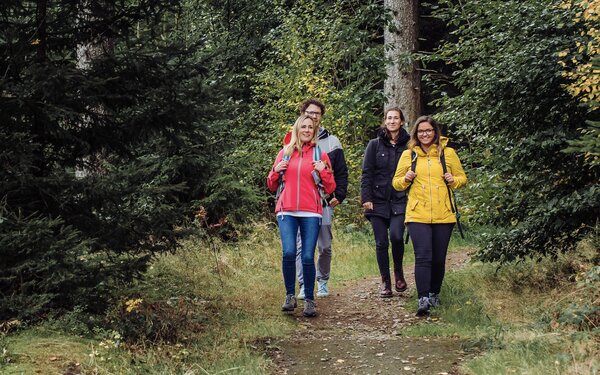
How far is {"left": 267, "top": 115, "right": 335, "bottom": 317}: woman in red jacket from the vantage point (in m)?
7.60

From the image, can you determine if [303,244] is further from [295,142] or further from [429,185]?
[429,185]

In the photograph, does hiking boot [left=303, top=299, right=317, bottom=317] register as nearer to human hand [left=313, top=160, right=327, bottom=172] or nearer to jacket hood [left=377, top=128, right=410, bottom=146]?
human hand [left=313, top=160, right=327, bottom=172]

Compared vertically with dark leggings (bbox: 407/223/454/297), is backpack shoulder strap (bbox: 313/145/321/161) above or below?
above

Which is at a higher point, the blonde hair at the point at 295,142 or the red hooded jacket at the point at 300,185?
the blonde hair at the point at 295,142

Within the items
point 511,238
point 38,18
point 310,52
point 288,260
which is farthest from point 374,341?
point 310,52

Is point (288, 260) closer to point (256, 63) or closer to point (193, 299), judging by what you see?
point (193, 299)

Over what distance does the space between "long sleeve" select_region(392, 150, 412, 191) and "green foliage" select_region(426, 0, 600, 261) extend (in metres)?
0.98

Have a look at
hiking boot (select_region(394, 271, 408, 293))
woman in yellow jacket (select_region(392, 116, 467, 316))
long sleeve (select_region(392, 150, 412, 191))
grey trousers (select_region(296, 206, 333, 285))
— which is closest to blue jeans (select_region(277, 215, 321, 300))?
grey trousers (select_region(296, 206, 333, 285))

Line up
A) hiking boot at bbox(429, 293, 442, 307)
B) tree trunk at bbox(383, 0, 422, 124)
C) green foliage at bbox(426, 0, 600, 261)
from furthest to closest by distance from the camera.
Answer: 1. tree trunk at bbox(383, 0, 422, 124)
2. hiking boot at bbox(429, 293, 442, 307)
3. green foliage at bbox(426, 0, 600, 261)

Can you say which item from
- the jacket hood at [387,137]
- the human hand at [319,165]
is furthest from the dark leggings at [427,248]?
the jacket hood at [387,137]

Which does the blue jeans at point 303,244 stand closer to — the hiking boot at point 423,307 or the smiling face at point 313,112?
the hiking boot at point 423,307

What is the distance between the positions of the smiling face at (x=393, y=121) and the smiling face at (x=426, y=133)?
2.63 ft

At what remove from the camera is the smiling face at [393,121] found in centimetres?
865

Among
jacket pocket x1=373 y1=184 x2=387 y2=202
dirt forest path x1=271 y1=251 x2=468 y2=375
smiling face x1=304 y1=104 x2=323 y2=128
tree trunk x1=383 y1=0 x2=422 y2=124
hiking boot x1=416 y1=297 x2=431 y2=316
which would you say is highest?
tree trunk x1=383 y1=0 x2=422 y2=124
